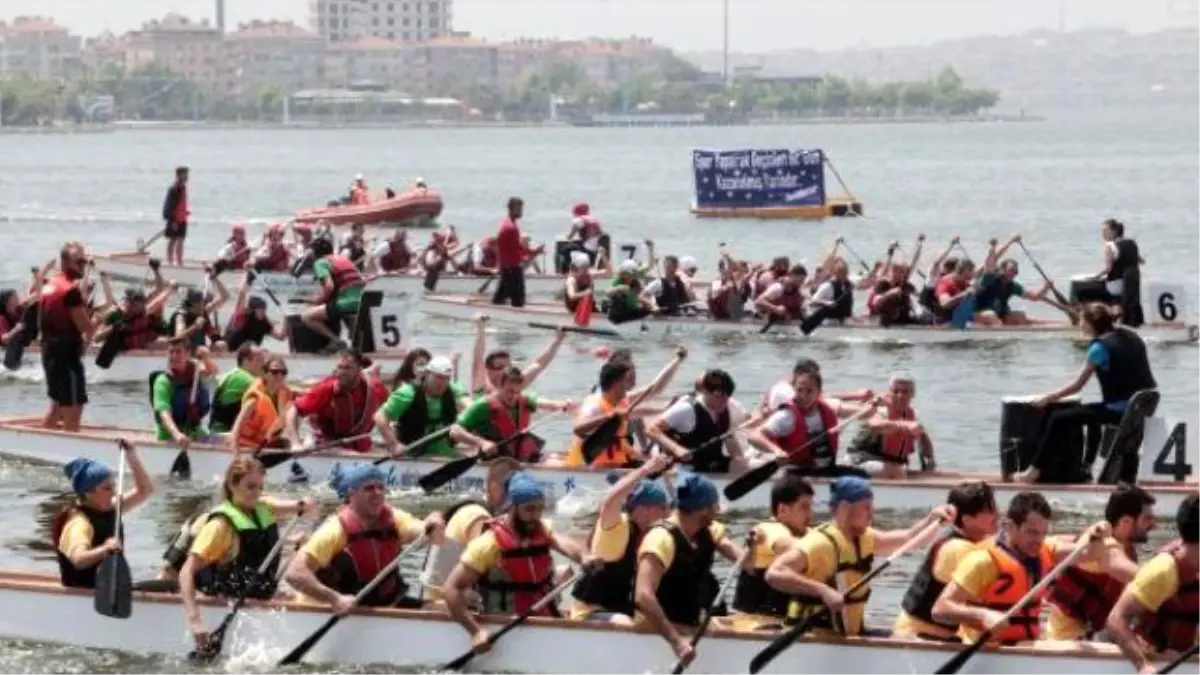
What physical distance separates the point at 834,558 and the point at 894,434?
22.5 ft

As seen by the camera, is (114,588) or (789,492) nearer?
(789,492)

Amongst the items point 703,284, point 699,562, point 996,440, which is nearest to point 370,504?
point 699,562

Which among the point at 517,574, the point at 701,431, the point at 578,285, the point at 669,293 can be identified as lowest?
the point at 669,293

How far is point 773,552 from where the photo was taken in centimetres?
1608

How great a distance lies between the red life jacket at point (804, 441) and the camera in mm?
21750

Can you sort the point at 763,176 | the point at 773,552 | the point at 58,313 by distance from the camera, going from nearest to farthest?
1. the point at 773,552
2. the point at 58,313
3. the point at 763,176

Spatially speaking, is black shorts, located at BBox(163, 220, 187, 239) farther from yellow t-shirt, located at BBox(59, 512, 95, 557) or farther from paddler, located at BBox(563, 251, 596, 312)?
yellow t-shirt, located at BBox(59, 512, 95, 557)

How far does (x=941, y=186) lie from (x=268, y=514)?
94675mm

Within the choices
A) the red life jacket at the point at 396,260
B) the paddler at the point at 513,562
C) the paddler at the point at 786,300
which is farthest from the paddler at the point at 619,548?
the red life jacket at the point at 396,260

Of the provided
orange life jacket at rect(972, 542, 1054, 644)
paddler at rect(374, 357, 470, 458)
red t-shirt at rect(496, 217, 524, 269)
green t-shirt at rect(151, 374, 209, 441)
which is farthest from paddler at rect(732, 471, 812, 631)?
red t-shirt at rect(496, 217, 524, 269)

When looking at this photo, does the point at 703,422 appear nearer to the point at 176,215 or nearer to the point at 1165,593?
the point at 1165,593

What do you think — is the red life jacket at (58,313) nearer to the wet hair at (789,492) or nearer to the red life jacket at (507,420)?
the red life jacket at (507,420)

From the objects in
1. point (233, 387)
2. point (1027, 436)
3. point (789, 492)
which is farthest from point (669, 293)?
point (789, 492)

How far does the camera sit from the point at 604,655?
16422 millimetres
